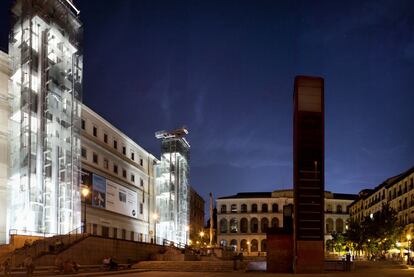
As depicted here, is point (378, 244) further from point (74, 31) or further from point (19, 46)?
point (19, 46)

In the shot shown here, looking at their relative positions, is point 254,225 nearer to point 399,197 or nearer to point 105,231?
point 399,197

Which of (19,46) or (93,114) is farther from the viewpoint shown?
(93,114)

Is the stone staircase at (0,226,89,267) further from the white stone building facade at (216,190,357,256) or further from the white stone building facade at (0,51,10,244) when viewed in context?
the white stone building facade at (216,190,357,256)

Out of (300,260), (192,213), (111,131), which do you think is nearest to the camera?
(300,260)

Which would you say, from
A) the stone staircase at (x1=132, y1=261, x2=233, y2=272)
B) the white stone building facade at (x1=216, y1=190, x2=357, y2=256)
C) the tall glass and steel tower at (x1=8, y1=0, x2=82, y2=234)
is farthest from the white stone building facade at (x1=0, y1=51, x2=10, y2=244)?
the white stone building facade at (x1=216, y1=190, x2=357, y2=256)

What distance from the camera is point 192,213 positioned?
11475 centimetres

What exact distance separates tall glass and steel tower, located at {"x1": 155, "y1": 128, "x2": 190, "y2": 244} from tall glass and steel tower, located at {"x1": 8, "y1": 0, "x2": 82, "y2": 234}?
28.9 metres

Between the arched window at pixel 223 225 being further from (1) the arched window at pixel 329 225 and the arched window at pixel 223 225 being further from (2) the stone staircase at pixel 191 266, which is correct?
(2) the stone staircase at pixel 191 266

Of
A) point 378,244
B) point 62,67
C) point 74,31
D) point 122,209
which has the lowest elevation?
point 378,244

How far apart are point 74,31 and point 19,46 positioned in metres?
8.19

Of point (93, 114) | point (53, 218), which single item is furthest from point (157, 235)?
point (53, 218)

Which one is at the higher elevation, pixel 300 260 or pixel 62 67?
pixel 62 67

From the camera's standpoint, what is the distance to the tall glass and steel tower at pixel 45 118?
4112 centimetres

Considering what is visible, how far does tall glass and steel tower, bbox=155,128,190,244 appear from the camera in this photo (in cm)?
7675
